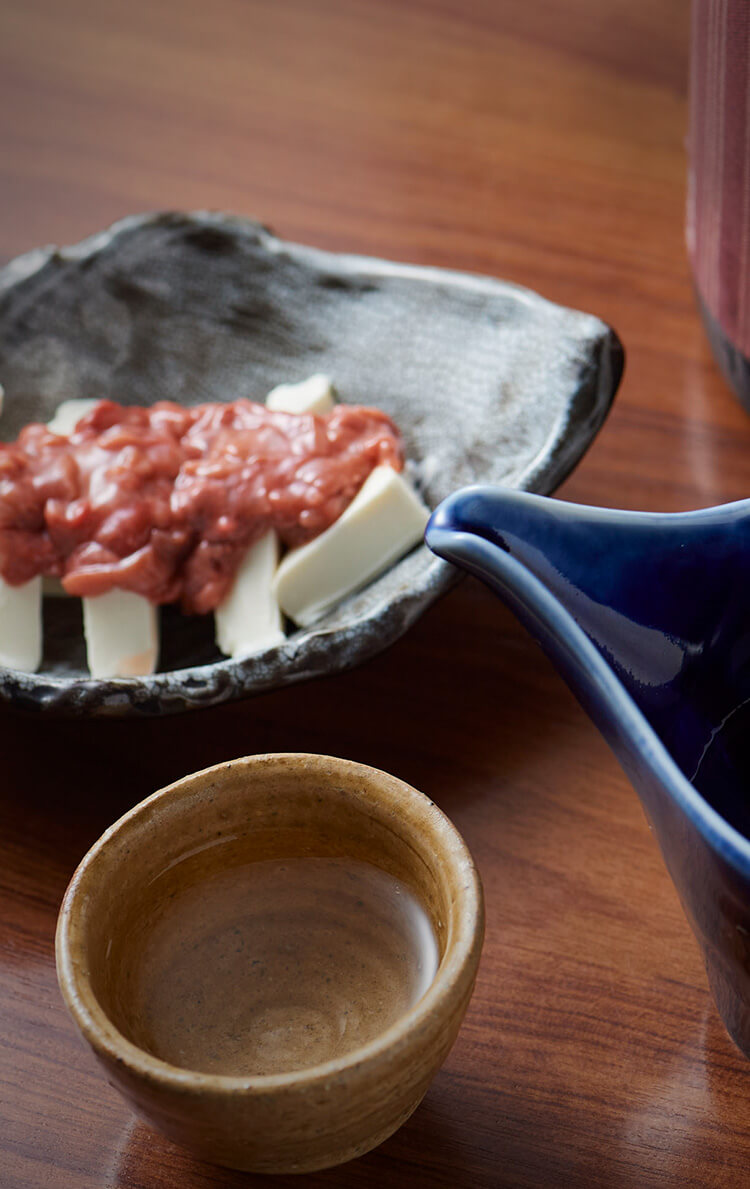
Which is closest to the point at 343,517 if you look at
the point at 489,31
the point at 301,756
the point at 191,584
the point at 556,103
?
the point at 191,584

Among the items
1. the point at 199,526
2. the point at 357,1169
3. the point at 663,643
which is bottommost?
the point at 357,1169

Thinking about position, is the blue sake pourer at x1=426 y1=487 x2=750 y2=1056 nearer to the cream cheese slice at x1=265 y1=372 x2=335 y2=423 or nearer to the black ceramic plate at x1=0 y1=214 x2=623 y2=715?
the black ceramic plate at x1=0 y1=214 x2=623 y2=715

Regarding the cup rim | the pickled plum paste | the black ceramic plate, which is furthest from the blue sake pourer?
the pickled plum paste

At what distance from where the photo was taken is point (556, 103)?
1.78 metres

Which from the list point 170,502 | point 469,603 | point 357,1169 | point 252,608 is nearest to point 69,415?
point 170,502

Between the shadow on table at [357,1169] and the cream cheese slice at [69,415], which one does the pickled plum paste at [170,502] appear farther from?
the shadow on table at [357,1169]

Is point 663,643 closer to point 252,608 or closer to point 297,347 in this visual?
point 252,608

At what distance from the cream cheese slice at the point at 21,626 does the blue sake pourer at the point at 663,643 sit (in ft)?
1.65

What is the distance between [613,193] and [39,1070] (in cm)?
131

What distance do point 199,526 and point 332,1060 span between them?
0.56 metres

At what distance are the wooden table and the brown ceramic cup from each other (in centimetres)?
12

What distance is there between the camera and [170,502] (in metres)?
1.04

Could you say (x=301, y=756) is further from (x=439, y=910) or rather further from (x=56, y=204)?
(x=56, y=204)

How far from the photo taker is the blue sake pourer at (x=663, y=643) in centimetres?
52
